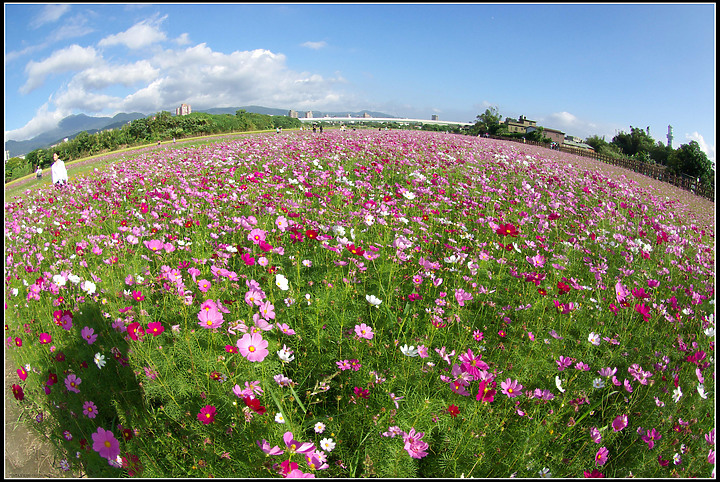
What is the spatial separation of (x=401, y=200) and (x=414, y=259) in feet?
5.62

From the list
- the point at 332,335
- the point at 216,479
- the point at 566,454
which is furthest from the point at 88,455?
the point at 566,454

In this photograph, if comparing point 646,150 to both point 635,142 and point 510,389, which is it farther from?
point 510,389

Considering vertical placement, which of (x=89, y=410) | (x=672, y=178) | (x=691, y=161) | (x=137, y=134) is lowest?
(x=89, y=410)

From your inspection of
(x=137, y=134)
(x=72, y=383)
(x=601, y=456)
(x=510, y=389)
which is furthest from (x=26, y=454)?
(x=137, y=134)

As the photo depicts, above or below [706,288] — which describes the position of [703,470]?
below

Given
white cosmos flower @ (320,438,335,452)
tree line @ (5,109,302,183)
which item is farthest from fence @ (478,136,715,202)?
tree line @ (5,109,302,183)

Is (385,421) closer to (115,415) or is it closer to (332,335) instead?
(332,335)

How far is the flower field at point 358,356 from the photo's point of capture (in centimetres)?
154

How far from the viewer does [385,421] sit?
1.53m

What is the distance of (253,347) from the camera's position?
4.64ft

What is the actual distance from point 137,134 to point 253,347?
117ft

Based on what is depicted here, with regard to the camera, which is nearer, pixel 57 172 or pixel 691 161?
pixel 57 172

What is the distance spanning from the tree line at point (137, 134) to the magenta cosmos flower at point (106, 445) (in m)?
27.6

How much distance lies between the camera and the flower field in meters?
1.54
